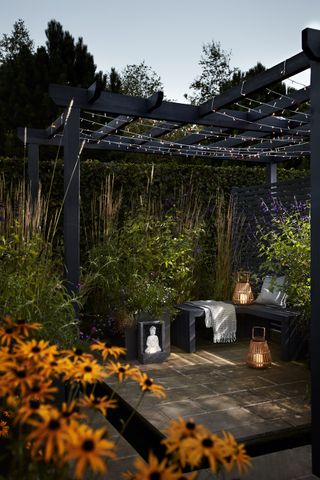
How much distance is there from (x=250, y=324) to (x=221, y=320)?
0.65m

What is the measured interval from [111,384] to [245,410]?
3.31 ft

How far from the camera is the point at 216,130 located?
5039 mm

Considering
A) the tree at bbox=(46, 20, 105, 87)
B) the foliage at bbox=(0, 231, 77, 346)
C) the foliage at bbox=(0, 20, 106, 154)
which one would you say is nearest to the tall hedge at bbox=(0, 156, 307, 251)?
the foliage at bbox=(0, 231, 77, 346)

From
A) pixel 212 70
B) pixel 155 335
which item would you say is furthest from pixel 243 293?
pixel 212 70

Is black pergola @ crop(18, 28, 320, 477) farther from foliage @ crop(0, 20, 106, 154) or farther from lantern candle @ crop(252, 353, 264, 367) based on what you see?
foliage @ crop(0, 20, 106, 154)

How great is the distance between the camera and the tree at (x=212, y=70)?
15656 mm

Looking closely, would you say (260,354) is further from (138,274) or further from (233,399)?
(138,274)

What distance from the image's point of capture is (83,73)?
32.9 ft

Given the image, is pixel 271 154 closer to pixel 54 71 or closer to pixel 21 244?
pixel 21 244

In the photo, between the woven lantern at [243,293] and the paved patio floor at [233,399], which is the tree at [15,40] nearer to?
the woven lantern at [243,293]

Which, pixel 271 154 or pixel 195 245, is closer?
pixel 195 245

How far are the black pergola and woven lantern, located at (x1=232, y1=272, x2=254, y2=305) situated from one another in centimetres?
153

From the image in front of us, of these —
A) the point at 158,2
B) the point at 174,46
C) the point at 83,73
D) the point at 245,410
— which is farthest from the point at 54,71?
the point at 245,410

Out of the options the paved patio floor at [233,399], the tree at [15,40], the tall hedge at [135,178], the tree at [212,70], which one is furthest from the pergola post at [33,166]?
the tree at [15,40]
